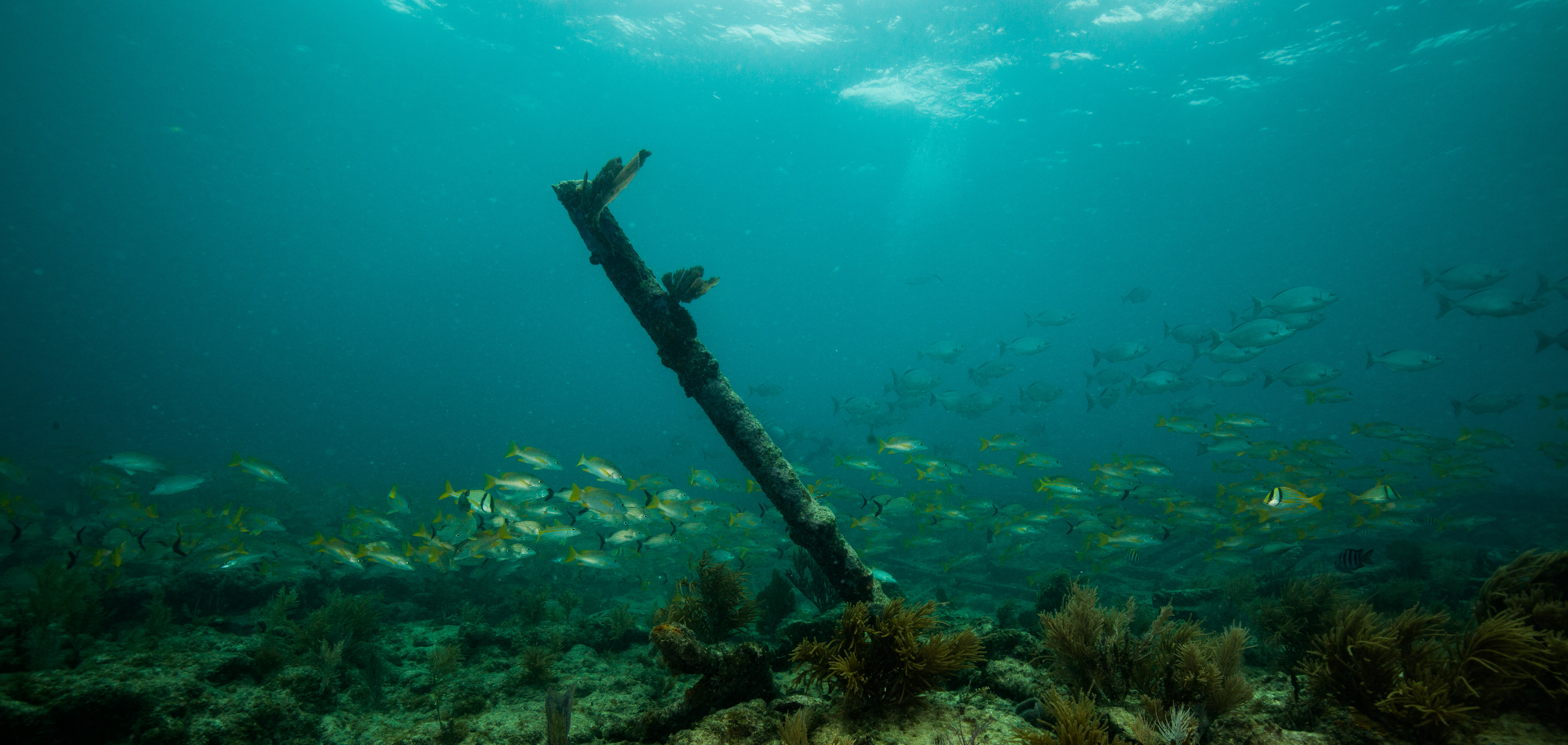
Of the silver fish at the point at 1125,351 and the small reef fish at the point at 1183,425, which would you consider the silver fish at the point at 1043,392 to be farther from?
the small reef fish at the point at 1183,425

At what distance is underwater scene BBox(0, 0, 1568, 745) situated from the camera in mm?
3531

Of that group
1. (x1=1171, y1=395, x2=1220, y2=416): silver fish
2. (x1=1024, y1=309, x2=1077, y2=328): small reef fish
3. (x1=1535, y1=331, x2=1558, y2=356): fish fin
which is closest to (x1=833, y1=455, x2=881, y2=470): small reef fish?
(x1=1024, y1=309, x2=1077, y2=328): small reef fish

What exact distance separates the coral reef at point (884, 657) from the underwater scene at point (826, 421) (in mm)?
38

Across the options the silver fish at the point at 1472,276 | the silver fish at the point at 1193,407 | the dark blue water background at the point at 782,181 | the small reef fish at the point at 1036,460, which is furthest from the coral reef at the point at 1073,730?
the silver fish at the point at 1472,276

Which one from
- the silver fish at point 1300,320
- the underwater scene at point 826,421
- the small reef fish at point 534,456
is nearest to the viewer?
the underwater scene at point 826,421

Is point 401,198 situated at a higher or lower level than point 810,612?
higher

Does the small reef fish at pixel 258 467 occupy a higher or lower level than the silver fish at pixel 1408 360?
lower

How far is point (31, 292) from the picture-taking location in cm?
9519

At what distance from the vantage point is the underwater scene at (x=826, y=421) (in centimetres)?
353

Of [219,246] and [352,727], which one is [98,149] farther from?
[352,727]

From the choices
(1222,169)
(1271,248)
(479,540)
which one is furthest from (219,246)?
(1271,248)

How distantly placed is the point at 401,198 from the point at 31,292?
336 feet

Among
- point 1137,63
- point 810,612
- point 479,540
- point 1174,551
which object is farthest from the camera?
point 1137,63

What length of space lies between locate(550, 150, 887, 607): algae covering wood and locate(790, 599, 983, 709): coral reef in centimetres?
101
